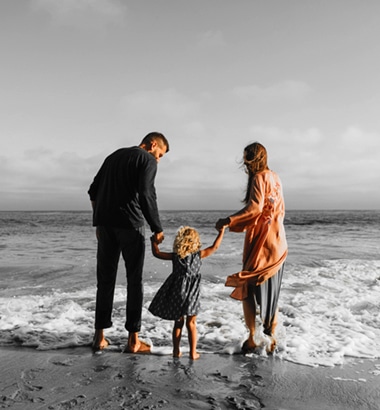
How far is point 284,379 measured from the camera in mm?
3131

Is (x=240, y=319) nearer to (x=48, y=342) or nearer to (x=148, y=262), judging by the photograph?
(x=48, y=342)

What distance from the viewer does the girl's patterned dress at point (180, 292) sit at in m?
3.51

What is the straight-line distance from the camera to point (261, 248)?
3.73 metres

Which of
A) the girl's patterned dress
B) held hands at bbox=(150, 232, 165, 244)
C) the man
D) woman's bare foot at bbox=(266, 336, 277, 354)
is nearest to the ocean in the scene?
woman's bare foot at bbox=(266, 336, 277, 354)

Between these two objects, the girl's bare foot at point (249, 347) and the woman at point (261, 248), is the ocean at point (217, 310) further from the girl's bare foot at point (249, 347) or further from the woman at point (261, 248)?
the woman at point (261, 248)

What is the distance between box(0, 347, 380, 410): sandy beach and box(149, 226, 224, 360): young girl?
0.27 metres

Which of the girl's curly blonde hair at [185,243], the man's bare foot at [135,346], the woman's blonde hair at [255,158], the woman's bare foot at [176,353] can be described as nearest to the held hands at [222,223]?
the girl's curly blonde hair at [185,243]

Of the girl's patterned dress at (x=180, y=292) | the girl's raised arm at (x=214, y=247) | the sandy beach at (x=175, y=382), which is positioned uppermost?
the girl's raised arm at (x=214, y=247)

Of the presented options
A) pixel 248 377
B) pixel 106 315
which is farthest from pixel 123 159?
pixel 248 377

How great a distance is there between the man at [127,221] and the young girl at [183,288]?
260mm

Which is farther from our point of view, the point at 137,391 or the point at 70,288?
the point at 70,288

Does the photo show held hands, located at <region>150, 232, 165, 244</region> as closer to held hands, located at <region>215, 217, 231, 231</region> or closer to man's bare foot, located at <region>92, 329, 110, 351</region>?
held hands, located at <region>215, 217, 231, 231</region>

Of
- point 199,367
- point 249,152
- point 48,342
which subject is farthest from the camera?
point 48,342

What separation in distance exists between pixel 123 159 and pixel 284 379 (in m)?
2.28
